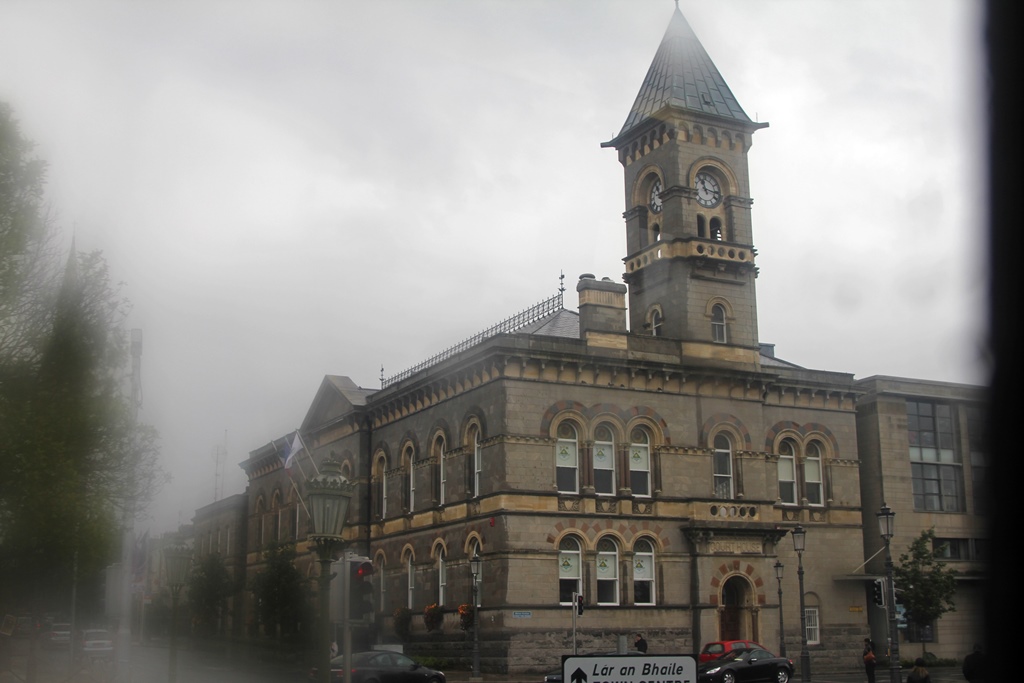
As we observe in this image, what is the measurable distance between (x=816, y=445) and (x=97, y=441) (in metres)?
29.7

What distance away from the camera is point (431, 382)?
4553 centimetres

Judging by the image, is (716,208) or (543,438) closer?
(543,438)

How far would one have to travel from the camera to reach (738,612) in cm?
4325

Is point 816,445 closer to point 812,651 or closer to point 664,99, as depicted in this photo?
point 812,651

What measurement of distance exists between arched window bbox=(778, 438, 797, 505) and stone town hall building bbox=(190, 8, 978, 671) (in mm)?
84

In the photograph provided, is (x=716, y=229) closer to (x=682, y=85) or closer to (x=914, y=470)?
(x=682, y=85)

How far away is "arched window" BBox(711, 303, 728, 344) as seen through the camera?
149 ft

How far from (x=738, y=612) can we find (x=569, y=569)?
7723 mm

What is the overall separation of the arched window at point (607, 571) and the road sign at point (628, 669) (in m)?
32.7

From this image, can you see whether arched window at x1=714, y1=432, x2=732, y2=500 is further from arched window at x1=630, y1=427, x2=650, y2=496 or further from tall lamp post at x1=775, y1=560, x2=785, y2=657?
tall lamp post at x1=775, y1=560, x2=785, y2=657

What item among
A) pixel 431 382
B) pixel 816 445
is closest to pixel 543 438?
pixel 431 382

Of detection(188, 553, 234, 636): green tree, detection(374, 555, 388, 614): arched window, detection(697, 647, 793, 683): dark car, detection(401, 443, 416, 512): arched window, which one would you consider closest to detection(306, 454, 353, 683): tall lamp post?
detection(697, 647, 793, 683): dark car

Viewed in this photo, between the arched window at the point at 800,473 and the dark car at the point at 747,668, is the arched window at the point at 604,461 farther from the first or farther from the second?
the arched window at the point at 800,473

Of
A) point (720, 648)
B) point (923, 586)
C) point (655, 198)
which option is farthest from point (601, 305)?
point (923, 586)
